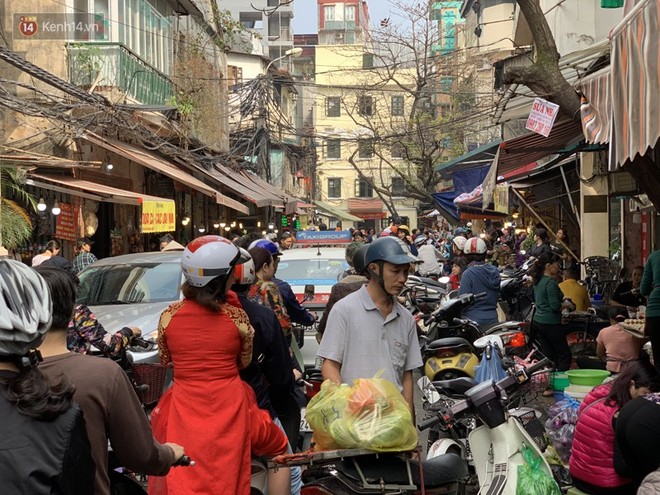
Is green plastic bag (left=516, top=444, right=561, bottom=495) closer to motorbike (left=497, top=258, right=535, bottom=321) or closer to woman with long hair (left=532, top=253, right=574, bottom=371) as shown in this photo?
woman with long hair (left=532, top=253, right=574, bottom=371)

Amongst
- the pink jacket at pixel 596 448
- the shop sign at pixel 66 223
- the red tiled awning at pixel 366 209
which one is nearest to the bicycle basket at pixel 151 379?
the pink jacket at pixel 596 448

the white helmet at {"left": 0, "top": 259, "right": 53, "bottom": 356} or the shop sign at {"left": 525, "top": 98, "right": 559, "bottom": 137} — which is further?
the shop sign at {"left": 525, "top": 98, "right": 559, "bottom": 137}

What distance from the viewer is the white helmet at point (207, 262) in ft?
16.1

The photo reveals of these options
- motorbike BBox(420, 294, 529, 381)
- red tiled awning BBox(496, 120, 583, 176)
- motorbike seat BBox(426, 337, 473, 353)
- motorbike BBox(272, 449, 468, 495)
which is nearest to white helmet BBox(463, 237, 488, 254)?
motorbike BBox(420, 294, 529, 381)

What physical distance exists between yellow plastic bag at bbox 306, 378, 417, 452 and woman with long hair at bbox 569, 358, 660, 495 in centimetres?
120

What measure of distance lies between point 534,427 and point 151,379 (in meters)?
2.78

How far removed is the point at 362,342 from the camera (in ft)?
17.7

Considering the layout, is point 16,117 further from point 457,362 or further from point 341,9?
point 341,9

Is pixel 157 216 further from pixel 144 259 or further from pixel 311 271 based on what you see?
pixel 144 259

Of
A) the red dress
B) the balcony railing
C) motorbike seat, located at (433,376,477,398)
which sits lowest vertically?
motorbike seat, located at (433,376,477,398)

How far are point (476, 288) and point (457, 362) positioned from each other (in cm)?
177

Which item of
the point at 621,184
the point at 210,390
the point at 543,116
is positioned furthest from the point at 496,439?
the point at 621,184

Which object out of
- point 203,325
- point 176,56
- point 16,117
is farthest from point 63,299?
point 176,56

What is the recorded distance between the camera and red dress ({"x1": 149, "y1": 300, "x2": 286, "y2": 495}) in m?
4.68
